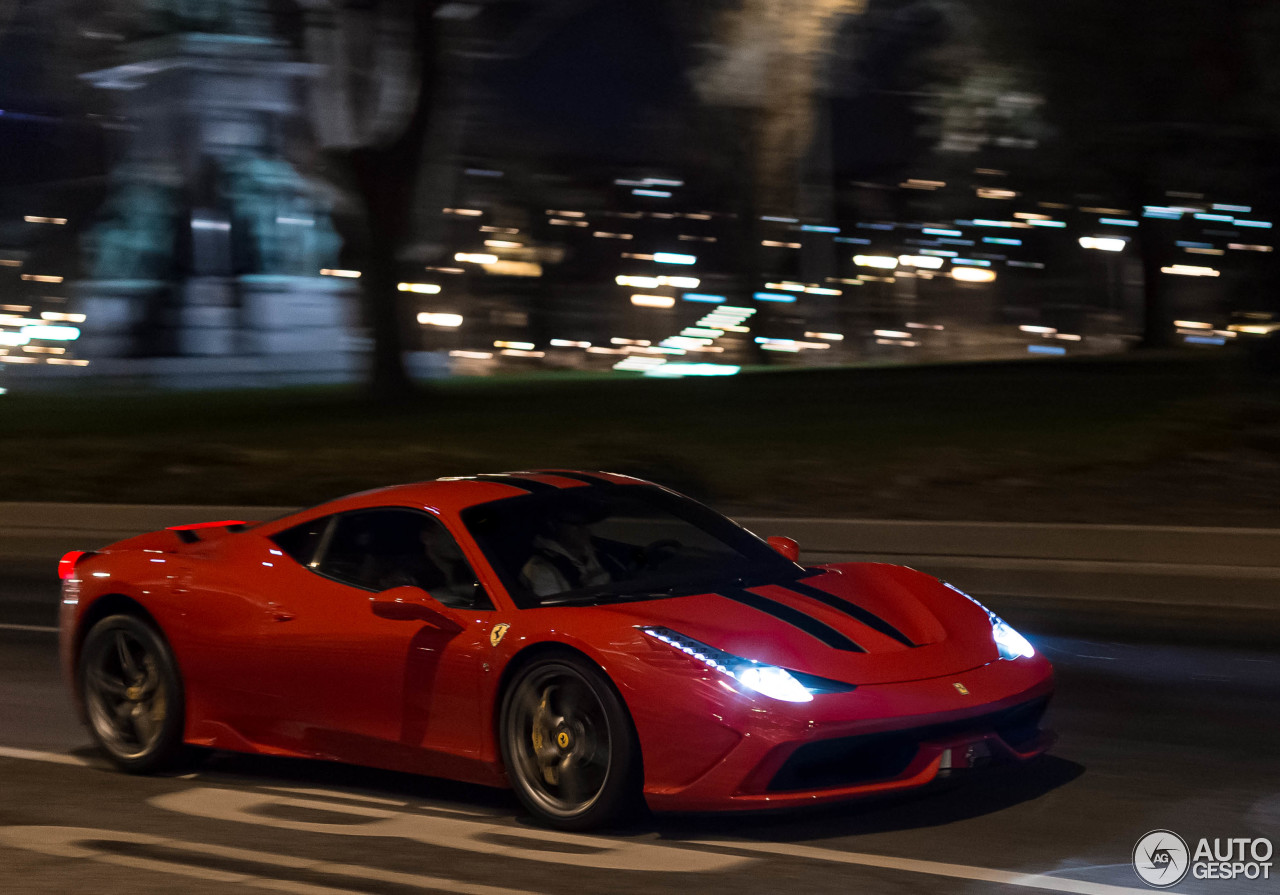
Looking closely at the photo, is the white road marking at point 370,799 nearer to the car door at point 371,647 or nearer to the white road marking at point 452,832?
the white road marking at point 452,832

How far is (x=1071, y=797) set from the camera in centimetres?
631

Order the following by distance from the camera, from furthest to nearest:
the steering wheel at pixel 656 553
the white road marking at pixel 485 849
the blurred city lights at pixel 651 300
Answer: the blurred city lights at pixel 651 300, the steering wheel at pixel 656 553, the white road marking at pixel 485 849

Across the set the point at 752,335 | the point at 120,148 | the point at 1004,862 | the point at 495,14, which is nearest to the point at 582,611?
the point at 1004,862

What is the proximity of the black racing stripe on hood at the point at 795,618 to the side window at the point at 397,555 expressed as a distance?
1004 millimetres

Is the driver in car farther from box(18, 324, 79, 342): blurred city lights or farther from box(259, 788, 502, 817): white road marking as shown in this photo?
box(18, 324, 79, 342): blurred city lights

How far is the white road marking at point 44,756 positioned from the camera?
7.70m

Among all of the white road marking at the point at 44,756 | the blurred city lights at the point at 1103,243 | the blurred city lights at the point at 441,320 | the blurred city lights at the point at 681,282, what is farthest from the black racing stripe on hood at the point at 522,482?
the blurred city lights at the point at 681,282

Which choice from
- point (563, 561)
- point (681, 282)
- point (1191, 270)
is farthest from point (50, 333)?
point (681, 282)

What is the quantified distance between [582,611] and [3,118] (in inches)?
1221

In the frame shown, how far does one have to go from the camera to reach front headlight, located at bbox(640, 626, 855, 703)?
5.70 metres

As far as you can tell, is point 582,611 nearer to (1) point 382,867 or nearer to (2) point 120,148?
(1) point 382,867

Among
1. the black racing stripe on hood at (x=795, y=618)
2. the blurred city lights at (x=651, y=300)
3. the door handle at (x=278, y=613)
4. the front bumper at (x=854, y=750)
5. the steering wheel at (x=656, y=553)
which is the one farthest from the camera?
the blurred city lights at (x=651, y=300)

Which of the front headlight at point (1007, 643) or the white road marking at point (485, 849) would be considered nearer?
the white road marking at point (485, 849)

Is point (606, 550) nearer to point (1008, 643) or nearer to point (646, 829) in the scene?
point (646, 829)
